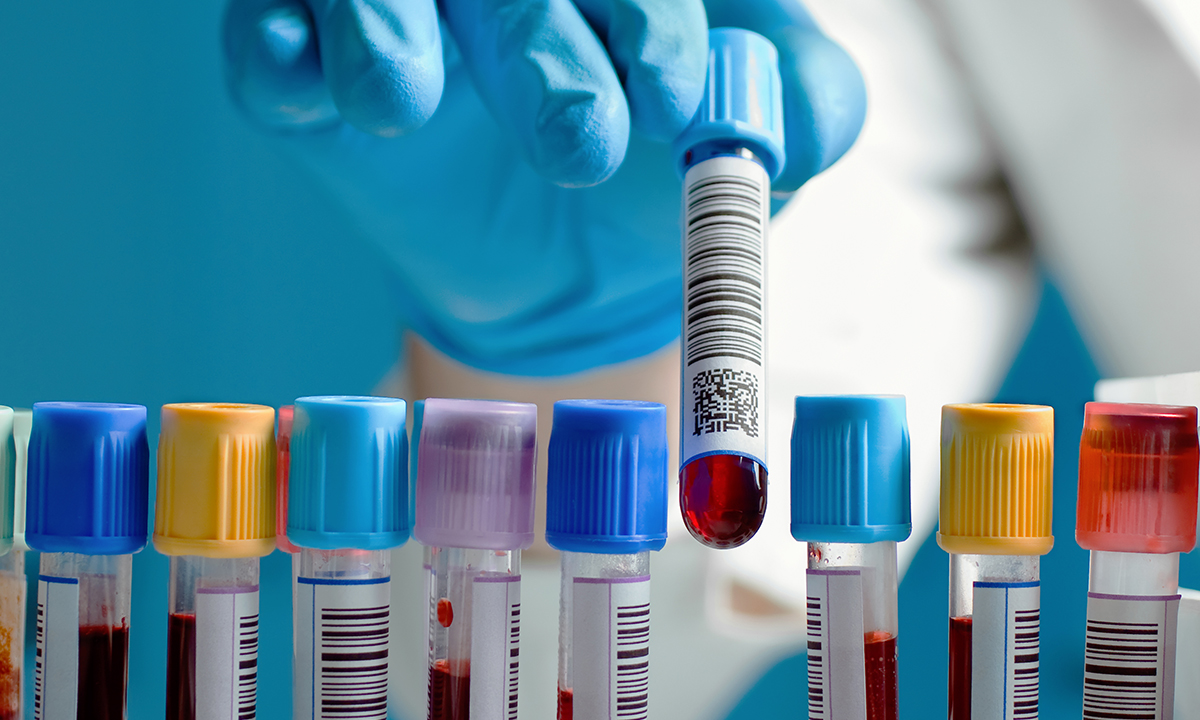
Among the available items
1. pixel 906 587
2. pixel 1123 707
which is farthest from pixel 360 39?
pixel 906 587

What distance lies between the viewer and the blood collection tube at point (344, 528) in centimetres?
36

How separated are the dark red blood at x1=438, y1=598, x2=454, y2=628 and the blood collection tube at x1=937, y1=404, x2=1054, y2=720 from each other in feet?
0.70

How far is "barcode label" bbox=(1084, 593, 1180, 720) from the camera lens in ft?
1.22

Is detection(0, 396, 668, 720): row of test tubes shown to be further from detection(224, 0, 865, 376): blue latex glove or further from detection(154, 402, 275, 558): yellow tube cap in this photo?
detection(224, 0, 865, 376): blue latex glove

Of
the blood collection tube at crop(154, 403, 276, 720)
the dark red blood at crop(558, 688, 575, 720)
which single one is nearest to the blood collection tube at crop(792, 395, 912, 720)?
the dark red blood at crop(558, 688, 575, 720)

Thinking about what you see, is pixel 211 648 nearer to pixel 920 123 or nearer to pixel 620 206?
pixel 620 206

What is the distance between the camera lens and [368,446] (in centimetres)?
36

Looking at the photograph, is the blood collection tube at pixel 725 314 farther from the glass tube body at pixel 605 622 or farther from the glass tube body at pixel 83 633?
the glass tube body at pixel 83 633

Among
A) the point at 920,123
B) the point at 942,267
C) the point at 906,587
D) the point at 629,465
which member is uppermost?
the point at 920,123

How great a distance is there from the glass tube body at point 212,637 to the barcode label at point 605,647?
137mm

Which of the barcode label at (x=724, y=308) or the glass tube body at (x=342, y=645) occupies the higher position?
the barcode label at (x=724, y=308)

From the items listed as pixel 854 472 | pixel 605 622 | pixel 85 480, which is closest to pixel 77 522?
pixel 85 480

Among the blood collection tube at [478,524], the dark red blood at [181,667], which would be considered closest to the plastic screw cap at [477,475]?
the blood collection tube at [478,524]

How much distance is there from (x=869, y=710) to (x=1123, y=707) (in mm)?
107
